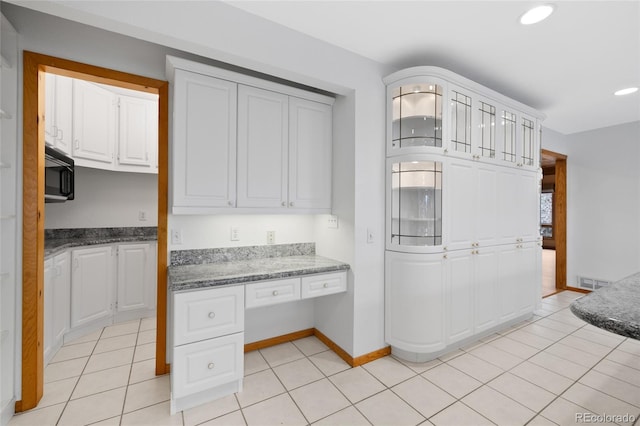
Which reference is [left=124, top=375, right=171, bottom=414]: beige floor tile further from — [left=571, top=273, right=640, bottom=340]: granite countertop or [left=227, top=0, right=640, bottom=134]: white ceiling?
[left=227, top=0, right=640, bottom=134]: white ceiling

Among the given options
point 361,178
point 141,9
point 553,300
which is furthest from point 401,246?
point 553,300

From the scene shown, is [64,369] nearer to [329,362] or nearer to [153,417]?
[153,417]

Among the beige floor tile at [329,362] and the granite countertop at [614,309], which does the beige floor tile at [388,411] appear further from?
the granite countertop at [614,309]

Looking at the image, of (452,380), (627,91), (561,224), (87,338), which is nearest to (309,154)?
(452,380)

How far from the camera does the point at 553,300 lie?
407 cm

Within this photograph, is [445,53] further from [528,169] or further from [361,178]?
[528,169]

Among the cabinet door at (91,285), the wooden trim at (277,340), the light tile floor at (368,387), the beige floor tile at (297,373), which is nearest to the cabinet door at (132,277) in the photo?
the cabinet door at (91,285)

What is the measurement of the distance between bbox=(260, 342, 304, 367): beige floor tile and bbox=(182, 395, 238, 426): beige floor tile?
50 centimetres

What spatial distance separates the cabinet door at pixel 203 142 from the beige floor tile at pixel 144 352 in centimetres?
146

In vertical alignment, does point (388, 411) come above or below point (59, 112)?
below

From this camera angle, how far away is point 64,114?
2.61m

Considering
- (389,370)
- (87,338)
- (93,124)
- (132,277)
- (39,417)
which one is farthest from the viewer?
(132,277)

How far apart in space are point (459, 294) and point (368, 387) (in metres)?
1.14

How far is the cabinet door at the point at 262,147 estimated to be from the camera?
2.14 metres
